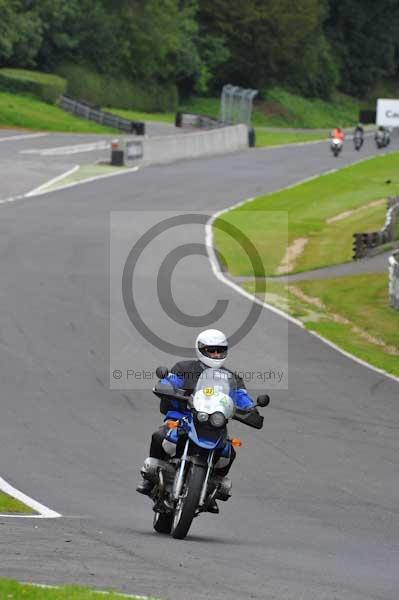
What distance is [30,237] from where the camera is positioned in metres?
35.3

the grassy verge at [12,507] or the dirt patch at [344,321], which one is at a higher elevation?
the grassy verge at [12,507]

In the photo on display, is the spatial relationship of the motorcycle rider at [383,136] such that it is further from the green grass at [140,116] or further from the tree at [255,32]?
the tree at [255,32]

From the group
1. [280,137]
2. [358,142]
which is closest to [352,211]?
[358,142]

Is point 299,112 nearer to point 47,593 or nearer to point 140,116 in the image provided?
point 140,116

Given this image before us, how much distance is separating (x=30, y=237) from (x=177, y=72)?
69.1 m

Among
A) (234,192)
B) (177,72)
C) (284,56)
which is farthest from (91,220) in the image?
(284,56)

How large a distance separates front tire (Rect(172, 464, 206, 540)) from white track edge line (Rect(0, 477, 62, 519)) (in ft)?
4.33

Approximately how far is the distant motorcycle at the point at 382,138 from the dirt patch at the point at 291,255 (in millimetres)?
38177

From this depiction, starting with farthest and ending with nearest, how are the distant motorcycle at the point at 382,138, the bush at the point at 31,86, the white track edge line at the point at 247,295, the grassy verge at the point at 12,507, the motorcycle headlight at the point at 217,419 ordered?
the bush at the point at 31,86, the distant motorcycle at the point at 382,138, the white track edge line at the point at 247,295, the grassy verge at the point at 12,507, the motorcycle headlight at the point at 217,419

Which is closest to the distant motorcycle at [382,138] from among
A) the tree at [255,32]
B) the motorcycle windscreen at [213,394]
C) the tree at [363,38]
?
the tree at [255,32]

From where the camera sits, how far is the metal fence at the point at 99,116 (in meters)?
74.4

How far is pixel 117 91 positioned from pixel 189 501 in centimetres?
8522

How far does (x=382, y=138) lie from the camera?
77.4 metres

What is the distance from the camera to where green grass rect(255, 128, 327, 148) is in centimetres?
7932
